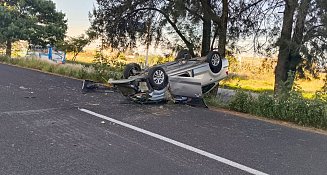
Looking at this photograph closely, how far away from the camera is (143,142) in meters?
4.55

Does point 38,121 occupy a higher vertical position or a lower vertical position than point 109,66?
lower

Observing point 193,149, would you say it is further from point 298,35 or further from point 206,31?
point 206,31

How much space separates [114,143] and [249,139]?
213 centimetres

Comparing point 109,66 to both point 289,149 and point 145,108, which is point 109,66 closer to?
point 145,108

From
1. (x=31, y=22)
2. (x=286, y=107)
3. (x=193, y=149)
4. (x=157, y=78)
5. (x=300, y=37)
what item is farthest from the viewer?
(x=31, y=22)

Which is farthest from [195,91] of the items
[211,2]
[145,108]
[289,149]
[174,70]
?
[211,2]

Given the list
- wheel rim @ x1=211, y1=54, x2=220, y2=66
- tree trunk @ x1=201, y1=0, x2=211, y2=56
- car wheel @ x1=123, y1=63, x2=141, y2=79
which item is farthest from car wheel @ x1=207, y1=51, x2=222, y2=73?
tree trunk @ x1=201, y1=0, x2=211, y2=56

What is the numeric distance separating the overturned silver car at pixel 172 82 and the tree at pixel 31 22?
2103 cm

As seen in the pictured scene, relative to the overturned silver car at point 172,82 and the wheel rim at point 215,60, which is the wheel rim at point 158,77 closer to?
the overturned silver car at point 172,82

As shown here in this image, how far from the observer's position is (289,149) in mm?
4684

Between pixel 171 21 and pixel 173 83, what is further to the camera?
pixel 171 21

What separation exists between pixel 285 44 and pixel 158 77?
575 cm

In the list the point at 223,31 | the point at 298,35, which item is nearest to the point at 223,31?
the point at 223,31

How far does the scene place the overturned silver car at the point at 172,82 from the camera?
7590mm
